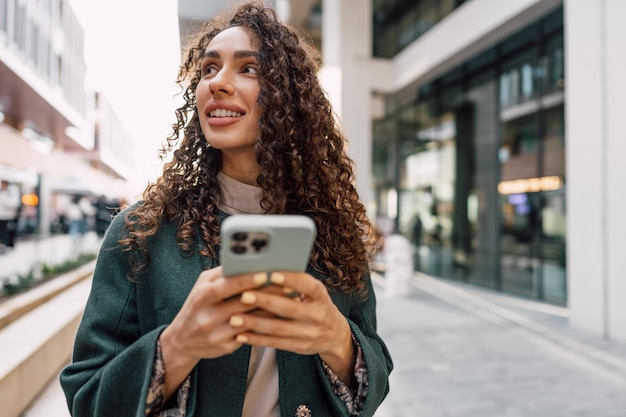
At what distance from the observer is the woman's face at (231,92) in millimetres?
1017

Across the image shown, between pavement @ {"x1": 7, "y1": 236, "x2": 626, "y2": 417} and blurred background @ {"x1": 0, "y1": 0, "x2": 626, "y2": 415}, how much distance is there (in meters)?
0.71

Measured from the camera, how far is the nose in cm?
100

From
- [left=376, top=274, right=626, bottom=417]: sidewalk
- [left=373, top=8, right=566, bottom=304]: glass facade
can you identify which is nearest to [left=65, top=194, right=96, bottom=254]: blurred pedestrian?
[left=376, top=274, right=626, bottom=417]: sidewalk

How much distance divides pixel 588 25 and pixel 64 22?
6.03m

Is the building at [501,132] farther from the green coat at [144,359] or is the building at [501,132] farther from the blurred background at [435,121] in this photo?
the green coat at [144,359]

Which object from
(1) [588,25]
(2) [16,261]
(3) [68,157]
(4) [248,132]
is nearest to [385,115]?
(1) [588,25]

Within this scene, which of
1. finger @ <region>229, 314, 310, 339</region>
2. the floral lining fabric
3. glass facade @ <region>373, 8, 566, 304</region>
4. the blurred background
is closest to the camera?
finger @ <region>229, 314, 310, 339</region>

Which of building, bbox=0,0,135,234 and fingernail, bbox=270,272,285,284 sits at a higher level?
building, bbox=0,0,135,234

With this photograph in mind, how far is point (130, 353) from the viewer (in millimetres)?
823

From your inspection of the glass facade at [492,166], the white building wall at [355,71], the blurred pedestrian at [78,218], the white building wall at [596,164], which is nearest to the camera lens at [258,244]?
Result: the white building wall at [596,164]

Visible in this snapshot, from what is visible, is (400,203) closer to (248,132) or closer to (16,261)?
(16,261)

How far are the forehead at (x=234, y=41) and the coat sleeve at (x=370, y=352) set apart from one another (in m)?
0.67

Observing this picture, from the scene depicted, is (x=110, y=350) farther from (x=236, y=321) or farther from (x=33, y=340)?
(x=33, y=340)

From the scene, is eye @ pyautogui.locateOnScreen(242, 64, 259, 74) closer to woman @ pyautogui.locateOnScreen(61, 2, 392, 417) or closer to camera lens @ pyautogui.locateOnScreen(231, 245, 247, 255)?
woman @ pyautogui.locateOnScreen(61, 2, 392, 417)
